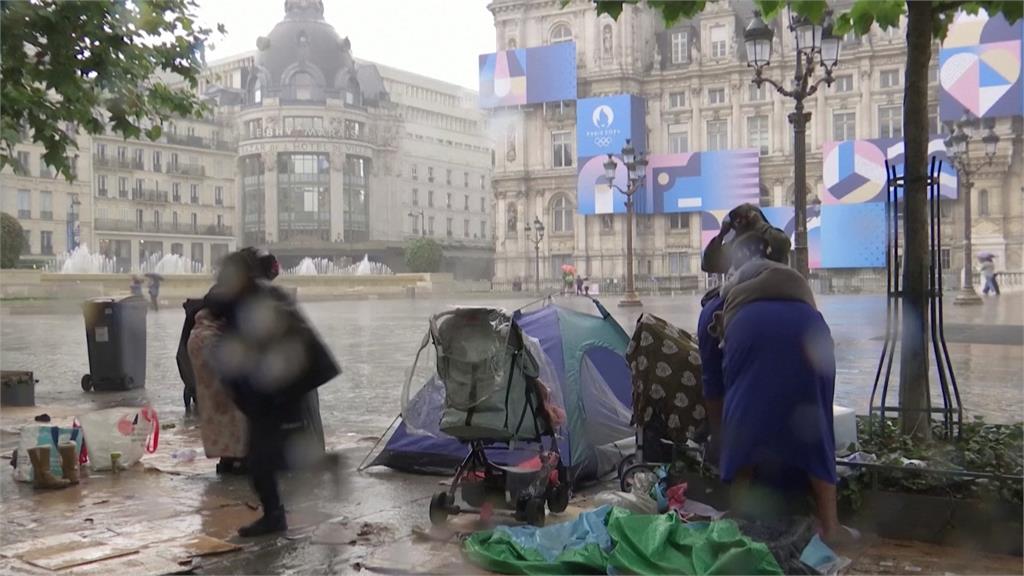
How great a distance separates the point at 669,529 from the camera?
435cm

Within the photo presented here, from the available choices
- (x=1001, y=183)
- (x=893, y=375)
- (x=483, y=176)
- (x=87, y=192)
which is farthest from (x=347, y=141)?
(x=893, y=375)

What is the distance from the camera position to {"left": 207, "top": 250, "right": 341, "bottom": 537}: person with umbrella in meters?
4.96

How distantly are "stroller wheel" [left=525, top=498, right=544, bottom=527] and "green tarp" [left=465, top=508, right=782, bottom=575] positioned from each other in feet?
1.56

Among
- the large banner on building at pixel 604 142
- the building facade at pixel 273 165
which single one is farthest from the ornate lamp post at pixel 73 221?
the large banner on building at pixel 604 142

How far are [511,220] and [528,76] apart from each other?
36.9 feet

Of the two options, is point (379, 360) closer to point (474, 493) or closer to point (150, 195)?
point (474, 493)

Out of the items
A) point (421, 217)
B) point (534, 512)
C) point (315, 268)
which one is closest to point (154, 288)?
point (315, 268)

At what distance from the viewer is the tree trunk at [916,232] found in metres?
5.63

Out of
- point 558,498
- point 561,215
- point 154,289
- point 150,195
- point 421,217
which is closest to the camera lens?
point 558,498

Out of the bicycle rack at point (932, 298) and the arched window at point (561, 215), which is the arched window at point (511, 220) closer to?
the arched window at point (561, 215)

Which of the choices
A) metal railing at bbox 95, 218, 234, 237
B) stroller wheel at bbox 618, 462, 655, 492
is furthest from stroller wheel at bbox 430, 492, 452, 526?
metal railing at bbox 95, 218, 234, 237

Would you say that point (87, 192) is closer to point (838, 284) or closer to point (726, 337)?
point (838, 284)

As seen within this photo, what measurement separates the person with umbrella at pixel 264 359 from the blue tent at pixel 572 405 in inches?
50.3

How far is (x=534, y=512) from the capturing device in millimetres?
5207
